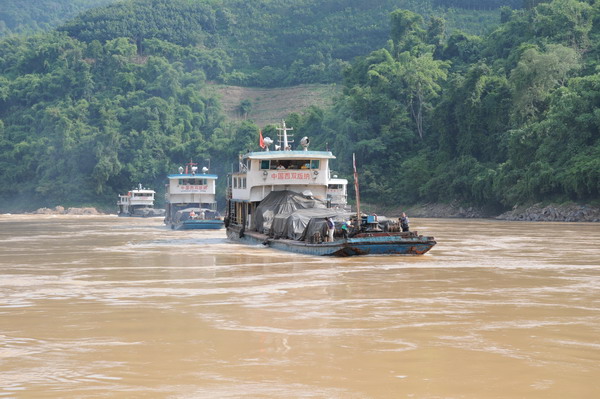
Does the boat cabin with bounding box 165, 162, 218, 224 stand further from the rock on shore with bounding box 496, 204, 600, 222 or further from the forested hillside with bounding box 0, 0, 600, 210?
the forested hillside with bounding box 0, 0, 600, 210

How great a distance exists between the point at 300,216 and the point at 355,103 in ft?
227

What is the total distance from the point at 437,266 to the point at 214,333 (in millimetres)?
13431

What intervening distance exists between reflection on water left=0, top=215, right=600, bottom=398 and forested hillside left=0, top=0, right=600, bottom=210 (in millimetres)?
43074

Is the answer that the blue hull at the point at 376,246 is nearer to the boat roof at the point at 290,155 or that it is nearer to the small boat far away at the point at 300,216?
the small boat far away at the point at 300,216

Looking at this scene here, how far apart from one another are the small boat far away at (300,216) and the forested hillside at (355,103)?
30.9 m

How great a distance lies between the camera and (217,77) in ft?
614

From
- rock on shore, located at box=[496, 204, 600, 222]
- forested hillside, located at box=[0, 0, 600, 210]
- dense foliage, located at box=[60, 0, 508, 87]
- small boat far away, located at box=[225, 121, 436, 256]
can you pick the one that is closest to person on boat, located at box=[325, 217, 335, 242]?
small boat far away, located at box=[225, 121, 436, 256]

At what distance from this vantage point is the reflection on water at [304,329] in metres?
10.9

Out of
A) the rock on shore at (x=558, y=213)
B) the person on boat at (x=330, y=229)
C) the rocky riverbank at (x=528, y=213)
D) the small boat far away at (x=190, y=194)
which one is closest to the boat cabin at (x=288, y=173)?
the person on boat at (x=330, y=229)

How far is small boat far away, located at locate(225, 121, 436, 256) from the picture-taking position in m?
29.5

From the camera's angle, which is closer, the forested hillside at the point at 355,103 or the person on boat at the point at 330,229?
the person on boat at the point at 330,229

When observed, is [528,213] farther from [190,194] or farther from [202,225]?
[202,225]

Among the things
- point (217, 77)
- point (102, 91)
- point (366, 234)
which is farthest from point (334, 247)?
point (217, 77)

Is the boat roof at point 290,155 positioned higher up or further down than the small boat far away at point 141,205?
higher up
